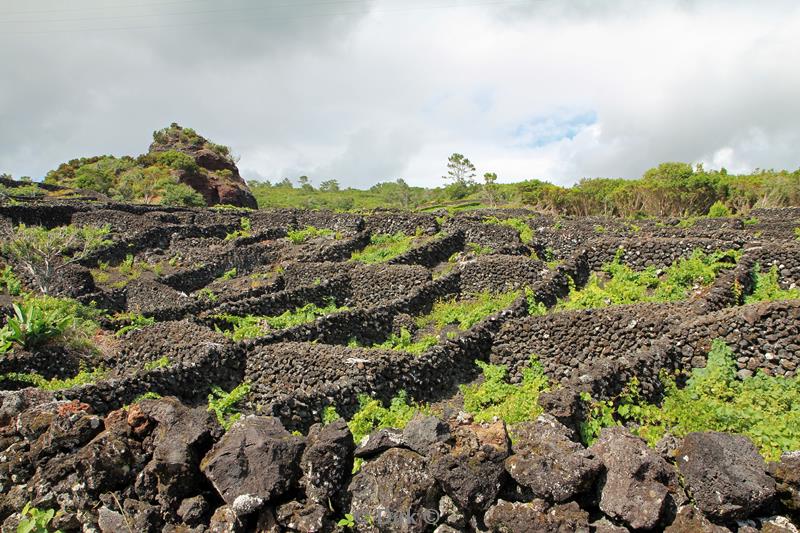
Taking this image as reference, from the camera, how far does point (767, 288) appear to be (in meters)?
16.1

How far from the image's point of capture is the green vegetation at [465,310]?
17.5 meters

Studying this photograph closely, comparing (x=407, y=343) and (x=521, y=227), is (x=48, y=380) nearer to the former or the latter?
(x=407, y=343)

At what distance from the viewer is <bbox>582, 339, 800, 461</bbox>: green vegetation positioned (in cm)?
916

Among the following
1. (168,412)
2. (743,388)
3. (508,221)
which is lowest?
(743,388)

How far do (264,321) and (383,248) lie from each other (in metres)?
11.1

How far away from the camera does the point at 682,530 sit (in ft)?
18.0

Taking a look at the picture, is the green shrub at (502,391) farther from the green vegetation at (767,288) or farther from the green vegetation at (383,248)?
the green vegetation at (383,248)

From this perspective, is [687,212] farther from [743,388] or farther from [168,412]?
[168,412]

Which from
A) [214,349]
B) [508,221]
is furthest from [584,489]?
[508,221]

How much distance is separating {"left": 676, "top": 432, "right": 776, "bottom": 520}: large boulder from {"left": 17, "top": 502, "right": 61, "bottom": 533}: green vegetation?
712 cm

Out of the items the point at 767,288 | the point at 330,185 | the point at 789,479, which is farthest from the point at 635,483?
the point at 330,185

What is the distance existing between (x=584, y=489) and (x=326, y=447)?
3.02m

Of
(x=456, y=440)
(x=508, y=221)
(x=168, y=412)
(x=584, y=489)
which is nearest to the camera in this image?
(x=584, y=489)

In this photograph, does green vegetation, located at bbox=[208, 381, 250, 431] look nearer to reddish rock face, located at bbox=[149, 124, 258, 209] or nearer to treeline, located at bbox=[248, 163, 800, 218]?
treeline, located at bbox=[248, 163, 800, 218]
